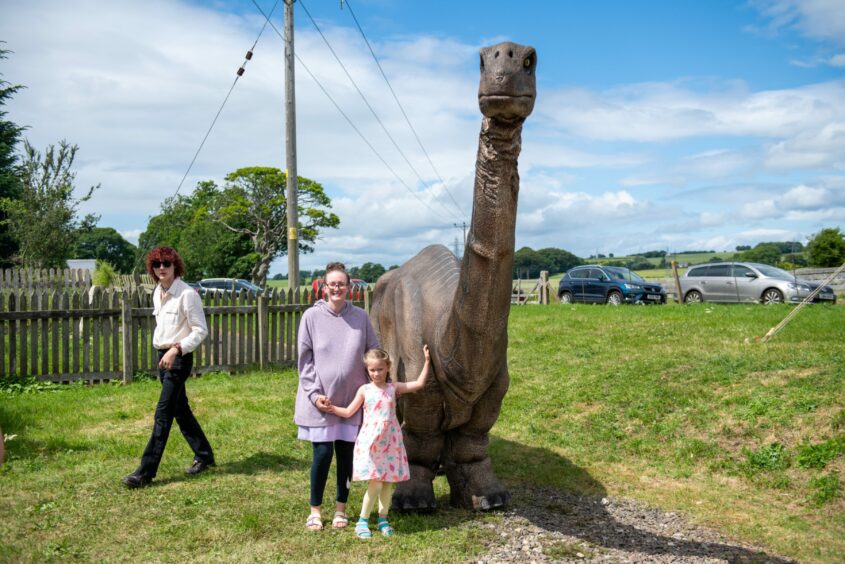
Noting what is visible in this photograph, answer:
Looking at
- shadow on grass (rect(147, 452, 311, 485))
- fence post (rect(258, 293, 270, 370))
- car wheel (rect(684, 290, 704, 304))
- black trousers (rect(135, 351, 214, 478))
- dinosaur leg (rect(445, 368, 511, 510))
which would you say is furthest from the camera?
car wheel (rect(684, 290, 704, 304))

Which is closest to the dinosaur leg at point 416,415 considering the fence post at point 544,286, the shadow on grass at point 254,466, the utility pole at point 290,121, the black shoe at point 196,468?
the shadow on grass at point 254,466

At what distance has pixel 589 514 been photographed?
5.87 meters

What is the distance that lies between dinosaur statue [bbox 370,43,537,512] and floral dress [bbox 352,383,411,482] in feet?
1.38

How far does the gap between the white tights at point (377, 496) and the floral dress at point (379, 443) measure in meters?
0.12

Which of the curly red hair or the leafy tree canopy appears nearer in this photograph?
the curly red hair

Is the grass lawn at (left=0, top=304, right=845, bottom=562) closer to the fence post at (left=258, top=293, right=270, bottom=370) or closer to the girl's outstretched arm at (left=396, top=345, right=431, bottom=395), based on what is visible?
the fence post at (left=258, top=293, right=270, bottom=370)

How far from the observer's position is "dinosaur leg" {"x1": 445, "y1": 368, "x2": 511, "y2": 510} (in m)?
5.62

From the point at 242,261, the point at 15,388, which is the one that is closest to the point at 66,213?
the point at 15,388

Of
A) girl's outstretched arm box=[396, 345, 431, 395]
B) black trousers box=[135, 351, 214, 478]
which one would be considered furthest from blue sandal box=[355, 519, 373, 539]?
black trousers box=[135, 351, 214, 478]

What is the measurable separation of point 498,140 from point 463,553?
2790 mm

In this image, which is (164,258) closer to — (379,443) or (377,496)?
(379,443)

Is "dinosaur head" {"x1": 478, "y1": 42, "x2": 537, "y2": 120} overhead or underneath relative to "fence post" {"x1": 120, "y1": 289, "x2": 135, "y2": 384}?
overhead

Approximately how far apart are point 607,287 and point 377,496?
18923mm

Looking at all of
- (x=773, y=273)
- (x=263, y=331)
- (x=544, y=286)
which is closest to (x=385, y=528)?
(x=263, y=331)
